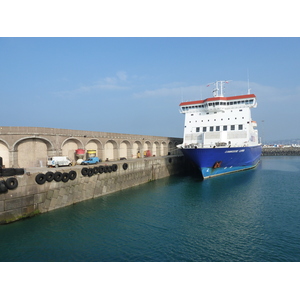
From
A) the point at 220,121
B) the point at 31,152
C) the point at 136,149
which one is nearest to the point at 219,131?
the point at 220,121

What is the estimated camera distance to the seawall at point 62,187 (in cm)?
1395

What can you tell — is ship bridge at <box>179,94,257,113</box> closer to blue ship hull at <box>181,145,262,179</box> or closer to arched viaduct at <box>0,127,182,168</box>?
blue ship hull at <box>181,145,262,179</box>

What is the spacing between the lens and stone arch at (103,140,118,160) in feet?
103

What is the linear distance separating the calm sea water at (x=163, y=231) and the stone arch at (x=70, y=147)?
8.16 m

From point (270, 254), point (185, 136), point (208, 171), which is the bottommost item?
point (270, 254)

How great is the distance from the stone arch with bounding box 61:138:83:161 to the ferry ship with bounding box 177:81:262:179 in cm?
1499

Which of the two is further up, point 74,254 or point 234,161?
point 234,161

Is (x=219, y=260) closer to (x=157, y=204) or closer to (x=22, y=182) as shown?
(x=157, y=204)

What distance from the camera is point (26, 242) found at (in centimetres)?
1112

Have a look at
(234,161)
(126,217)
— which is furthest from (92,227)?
(234,161)

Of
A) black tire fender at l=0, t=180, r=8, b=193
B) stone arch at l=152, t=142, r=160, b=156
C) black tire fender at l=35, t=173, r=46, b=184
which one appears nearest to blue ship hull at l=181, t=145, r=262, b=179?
stone arch at l=152, t=142, r=160, b=156

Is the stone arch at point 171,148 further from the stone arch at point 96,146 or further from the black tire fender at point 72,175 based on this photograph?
the black tire fender at point 72,175

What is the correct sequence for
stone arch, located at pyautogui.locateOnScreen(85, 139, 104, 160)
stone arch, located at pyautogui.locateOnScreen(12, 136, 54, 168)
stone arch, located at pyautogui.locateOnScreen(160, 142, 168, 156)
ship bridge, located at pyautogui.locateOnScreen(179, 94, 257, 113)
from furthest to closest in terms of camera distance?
1. stone arch, located at pyautogui.locateOnScreen(160, 142, 168, 156)
2. ship bridge, located at pyautogui.locateOnScreen(179, 94, 257, 113)
3. stone arch, located at pyautogui.locateOnScreen(85, 139, 104, 160)
4. stone arch, located at pyautogui.locateOnScreen(12, 136, 54, 168)

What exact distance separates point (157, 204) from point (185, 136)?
67.8ft
